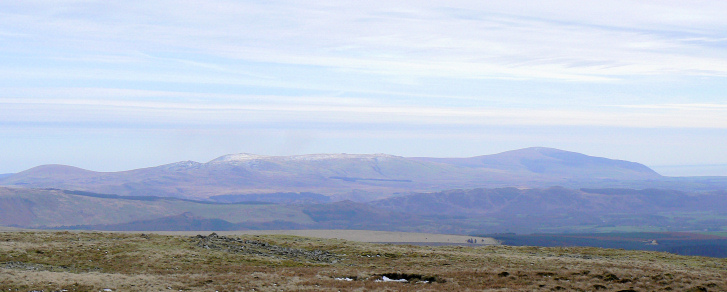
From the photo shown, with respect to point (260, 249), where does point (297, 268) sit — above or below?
below

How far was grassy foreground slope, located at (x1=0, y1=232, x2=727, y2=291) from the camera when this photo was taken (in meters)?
35.7

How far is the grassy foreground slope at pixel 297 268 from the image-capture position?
35.7 meters

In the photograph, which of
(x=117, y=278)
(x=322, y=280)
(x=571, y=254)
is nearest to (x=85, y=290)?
(x=117, y=278)

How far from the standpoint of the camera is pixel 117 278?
37500 mm

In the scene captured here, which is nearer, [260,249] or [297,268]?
[297,268]

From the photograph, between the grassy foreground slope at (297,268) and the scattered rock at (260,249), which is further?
the scattered rock at (260,249)

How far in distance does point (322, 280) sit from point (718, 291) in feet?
71.6

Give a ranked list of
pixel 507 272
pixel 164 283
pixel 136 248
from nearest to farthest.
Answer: pixel 164 283 < pixel 507 272 < pixel 136 248

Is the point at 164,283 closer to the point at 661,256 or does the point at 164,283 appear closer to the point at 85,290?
the point at 85,290

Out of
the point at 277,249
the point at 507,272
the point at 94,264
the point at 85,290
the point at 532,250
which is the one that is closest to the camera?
the point at 85,290

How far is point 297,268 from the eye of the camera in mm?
46031

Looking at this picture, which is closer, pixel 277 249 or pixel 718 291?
pixel 718 291

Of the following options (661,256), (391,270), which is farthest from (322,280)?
(661,256)

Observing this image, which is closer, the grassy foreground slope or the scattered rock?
the grassy foreground slope
